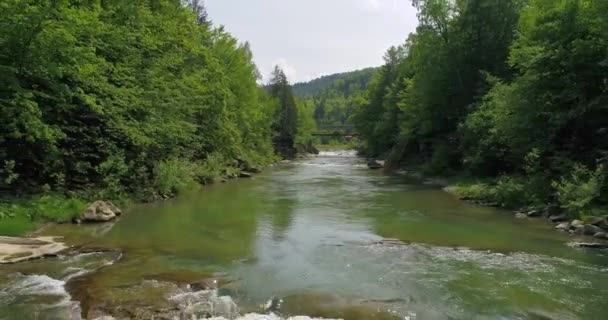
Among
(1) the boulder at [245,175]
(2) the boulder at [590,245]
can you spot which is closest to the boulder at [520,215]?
(2) the boulder at [590,245]

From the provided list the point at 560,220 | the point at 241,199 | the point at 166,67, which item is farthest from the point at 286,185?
the point at 560,220

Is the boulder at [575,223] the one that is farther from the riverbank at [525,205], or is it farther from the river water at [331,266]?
the river water at [331,266]

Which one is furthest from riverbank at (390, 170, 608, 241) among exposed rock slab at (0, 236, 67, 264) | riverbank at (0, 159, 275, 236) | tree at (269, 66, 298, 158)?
tree at (269, 66, 298, 158)

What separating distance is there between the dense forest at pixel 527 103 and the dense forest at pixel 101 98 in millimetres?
17812

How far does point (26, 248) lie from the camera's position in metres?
13.5

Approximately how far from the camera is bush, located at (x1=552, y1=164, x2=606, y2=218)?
1845cm

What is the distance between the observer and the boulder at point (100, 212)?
18.8 meters

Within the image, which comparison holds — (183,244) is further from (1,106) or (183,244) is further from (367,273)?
(1,106)

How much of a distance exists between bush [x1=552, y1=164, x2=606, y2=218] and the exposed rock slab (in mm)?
17704

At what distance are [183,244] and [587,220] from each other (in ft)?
46.2

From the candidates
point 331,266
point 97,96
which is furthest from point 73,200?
point 331,266

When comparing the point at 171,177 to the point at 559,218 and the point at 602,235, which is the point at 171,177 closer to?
the point at 559,218

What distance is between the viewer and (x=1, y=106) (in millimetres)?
16594

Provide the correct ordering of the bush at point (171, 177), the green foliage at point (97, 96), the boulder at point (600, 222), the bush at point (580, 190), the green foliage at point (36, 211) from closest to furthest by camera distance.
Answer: the green foliage at point (36, 211)
the green foliage at point (97, 96)
the boulder at point (600, 222)
the bush at point (580, 190)
the bush at point (171, 177)
